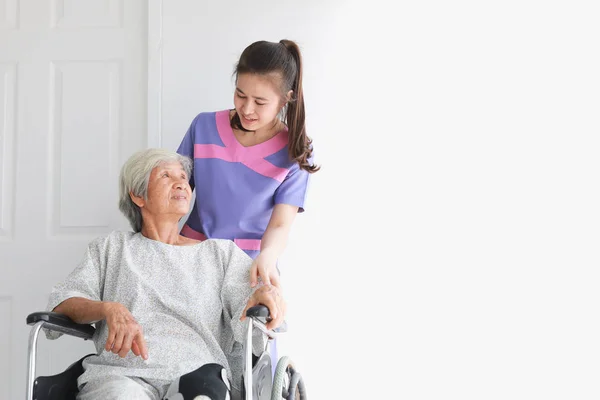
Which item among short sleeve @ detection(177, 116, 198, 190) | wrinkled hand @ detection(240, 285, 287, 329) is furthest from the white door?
wrinkled hand @ detection(240, 285, 287, 329)

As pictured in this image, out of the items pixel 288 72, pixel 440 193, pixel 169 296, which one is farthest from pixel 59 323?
pixel 440 193

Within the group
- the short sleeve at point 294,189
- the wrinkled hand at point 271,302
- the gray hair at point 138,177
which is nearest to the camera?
the wrinkled hand at point 271,302

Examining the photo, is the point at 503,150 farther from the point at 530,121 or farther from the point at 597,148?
the point at 597,148

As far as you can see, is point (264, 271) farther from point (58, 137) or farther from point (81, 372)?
point (58, 137)

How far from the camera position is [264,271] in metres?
2.00

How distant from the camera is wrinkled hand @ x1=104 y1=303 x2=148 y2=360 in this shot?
1.73 m

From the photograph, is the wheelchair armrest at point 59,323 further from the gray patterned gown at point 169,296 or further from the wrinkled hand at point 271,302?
the wrinkled hand at point 271,302

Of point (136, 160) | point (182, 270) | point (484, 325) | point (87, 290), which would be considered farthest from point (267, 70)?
point (484, 325)

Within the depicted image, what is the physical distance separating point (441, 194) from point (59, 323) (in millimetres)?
1433

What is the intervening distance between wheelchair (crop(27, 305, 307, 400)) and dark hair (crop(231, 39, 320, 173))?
0.64 meters

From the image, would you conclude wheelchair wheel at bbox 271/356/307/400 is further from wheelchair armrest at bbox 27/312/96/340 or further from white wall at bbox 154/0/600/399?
wheelchair armrest at bbox 27/312/96/340

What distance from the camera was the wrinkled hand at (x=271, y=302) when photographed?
1.82m

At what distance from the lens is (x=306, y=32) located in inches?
104

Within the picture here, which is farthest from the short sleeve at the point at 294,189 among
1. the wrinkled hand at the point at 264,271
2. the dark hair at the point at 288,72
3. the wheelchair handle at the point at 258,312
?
the wheelchair handle at the point at 258,312
